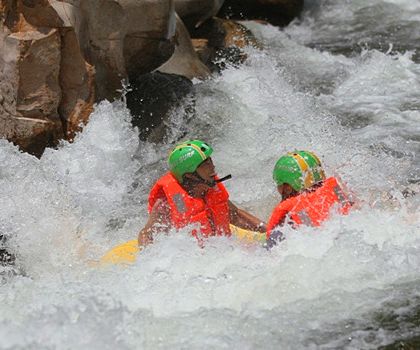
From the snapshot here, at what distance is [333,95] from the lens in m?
10.4

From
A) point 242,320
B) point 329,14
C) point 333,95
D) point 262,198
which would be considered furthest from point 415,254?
point 329,14

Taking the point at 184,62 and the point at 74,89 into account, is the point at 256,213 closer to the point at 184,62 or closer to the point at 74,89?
the point at 74,89

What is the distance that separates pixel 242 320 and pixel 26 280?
1687 millimetres

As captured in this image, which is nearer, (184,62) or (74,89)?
(74,89)

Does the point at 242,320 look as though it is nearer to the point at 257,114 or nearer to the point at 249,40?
the point at 257,114

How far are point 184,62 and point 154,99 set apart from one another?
4.02 ft

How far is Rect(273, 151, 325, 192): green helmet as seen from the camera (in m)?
6.02

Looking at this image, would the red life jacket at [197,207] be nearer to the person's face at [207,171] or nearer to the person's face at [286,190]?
the person's face at [207,171]

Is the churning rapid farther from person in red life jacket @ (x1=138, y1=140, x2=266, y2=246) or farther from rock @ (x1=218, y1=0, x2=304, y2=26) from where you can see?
rock @ (x1=218, y1=0, x2=304, y2=26)

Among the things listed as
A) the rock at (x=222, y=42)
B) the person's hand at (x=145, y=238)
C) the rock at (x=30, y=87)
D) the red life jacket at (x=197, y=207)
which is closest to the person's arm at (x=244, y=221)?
the red life jacket at (x=197, y=207)

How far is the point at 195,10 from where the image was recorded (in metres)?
11.4

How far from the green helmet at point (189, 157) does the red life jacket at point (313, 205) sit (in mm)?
758

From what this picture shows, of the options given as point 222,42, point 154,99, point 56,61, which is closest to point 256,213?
point 154,99

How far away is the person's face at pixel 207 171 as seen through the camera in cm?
639
